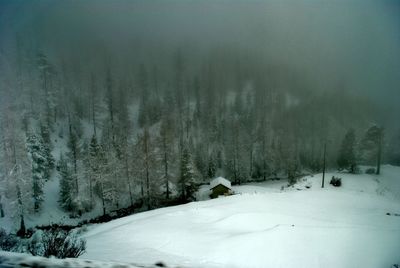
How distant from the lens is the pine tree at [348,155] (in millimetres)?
43606

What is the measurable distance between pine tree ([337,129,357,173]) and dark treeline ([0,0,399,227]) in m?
0.20

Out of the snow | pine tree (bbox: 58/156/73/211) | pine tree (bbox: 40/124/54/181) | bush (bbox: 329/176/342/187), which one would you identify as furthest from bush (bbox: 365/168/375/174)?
pine tree (bbox: 40/124/54/181)

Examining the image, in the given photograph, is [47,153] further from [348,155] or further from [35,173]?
[348,155]

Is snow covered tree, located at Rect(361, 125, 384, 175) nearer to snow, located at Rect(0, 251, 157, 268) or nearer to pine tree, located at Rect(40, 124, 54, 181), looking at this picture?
snow, located at Rect(0, 251, 157, 268)

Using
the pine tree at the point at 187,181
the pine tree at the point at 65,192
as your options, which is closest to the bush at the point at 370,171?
Result: the pine tree at the point at 187,181

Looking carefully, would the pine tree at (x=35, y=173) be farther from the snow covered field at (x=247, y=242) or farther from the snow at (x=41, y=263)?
the snow at (x=41, y=263)

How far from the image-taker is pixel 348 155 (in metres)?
45.3

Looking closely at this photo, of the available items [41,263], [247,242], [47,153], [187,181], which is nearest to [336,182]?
[187,181]

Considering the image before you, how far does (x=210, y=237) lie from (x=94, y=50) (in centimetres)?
8711

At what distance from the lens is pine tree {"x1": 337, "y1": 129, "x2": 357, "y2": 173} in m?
43.6

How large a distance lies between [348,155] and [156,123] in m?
45.9

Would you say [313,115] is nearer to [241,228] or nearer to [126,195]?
[126,195]

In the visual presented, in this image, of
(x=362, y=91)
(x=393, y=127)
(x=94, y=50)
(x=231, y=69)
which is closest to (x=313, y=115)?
(x=393, y=127)

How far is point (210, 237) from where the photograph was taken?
10.9m
